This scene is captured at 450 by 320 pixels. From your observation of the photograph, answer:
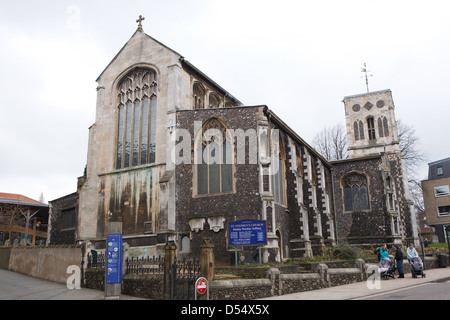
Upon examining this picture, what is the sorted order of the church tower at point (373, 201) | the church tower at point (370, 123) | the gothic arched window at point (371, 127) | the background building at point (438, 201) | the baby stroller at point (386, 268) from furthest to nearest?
the background building at point (438, 201), the gothic arched window at point (371, 127), the church tower at point (370, 123), the church tower at point (373, 201), the baby stroller at point (386, 268)

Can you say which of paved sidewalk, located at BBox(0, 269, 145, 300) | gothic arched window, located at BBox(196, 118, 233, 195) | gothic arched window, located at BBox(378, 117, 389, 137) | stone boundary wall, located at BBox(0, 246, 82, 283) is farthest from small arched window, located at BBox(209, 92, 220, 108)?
gothic arched window, located at BBox(378, 117, 389, 137)

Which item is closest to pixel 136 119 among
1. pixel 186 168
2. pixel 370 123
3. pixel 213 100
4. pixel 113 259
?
pixel 186 168

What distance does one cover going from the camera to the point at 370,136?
4569 cm

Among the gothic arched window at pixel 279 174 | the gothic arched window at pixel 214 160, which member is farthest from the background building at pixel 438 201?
the gothic arched window at pixel 214 160

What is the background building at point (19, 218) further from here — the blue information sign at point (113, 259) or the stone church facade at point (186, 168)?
the blue information sign at point (113, 259)

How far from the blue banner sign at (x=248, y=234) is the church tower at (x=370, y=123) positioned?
30.5 meters

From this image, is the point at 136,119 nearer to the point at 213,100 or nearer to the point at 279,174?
the point at 213,100

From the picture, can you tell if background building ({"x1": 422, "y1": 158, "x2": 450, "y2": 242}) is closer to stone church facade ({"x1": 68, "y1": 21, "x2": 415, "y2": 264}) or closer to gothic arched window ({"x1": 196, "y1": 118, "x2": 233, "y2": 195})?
stone church facade ({"x1": 68, "y1": 21, "x2": 415, "y2": 264})

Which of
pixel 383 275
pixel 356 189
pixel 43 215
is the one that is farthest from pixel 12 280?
pixel 43 215

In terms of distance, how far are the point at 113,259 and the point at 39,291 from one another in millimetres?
4283

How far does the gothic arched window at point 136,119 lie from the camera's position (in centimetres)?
2412

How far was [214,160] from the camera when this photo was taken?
71.5 ft
